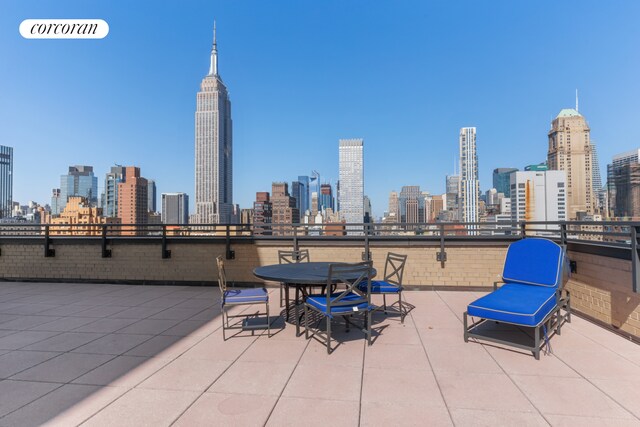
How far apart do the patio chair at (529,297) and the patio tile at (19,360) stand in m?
4.22

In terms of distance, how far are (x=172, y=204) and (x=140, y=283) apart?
86961 mm

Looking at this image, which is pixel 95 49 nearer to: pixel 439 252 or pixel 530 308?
pixel 439 252

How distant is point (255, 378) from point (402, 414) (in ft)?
3.91

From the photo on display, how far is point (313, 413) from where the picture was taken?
6.81ft

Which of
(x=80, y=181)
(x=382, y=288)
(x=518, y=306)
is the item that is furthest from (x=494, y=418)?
(x=80, y=181)

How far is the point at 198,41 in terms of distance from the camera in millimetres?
19203

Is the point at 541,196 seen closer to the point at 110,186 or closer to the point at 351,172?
the point at 110,186

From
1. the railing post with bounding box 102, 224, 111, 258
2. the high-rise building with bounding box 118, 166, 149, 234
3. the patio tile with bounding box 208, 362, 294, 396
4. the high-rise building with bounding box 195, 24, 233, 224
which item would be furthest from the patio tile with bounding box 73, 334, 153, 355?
the high-rise building with bounding box 195, 24, 233, 224

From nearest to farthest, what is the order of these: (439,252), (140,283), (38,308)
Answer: (38,308) < (439,252) < (140,283)

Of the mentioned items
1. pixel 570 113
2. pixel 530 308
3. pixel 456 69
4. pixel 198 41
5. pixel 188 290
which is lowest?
pixel 188 290

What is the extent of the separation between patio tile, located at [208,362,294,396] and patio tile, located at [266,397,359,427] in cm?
21

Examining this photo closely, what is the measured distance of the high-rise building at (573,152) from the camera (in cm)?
6997

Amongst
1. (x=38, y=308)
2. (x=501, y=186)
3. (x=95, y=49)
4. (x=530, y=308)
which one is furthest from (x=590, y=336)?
(x=501, y=186)

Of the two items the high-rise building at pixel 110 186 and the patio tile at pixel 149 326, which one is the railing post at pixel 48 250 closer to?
the patio tile at pixel 149 326
